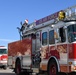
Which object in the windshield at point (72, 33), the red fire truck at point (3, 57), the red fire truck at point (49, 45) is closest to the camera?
the windshield at point (72, 33)

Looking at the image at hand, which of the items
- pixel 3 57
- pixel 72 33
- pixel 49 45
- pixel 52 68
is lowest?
pixel 52 68

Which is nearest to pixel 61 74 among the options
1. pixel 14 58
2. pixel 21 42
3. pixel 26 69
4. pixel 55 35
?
pixel 55 35

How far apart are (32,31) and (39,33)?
158cm

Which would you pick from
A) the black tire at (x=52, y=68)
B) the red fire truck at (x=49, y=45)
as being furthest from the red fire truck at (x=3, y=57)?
the black tire at (x=52, y=68)

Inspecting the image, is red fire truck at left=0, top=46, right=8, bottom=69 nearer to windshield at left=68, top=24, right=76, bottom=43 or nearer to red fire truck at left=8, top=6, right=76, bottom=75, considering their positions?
red fire truck at left=8, top=6, right=76, bottom=75

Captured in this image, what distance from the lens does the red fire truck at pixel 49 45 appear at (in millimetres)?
12562

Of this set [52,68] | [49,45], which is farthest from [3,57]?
[52,68]

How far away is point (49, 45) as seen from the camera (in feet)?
47.8

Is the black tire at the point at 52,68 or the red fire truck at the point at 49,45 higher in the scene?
the red fire truck at the point at 49,45

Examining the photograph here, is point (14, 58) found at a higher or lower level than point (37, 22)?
lower

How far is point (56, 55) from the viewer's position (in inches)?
533

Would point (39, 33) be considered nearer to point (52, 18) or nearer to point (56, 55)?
point (52, 18)

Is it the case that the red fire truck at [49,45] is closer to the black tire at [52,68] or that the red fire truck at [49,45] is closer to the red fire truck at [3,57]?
the black tire at [52,68]

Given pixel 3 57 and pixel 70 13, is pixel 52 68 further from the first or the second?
pixel 3 57
